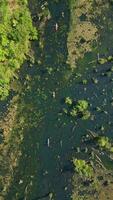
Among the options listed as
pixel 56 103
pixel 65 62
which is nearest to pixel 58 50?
pixel 65 62

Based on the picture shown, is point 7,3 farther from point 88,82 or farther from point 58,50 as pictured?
point 88,82

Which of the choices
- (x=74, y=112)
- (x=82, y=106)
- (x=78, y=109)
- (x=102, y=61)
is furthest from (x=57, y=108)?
(x=102, y=61)

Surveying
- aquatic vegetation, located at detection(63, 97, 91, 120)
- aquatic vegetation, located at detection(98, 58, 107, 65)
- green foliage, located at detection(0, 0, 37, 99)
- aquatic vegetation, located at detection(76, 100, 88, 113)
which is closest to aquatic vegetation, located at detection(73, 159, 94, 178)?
aquatic vegetation, located at detection(63, 97, 91, 120)

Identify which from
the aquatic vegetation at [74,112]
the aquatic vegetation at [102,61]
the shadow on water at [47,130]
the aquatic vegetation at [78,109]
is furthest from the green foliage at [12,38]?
the aquatic vegetation at [102,61]

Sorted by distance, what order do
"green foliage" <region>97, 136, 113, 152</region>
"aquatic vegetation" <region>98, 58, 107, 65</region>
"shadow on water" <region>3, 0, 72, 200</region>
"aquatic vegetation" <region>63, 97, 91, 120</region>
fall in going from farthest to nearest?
"aquatic vegetation" <region>98, 58, 107, 65</region>
"aquatic vegetation" <region>63, 97, 91, 120</region>
"green foliage" <region>97, 136, 113, 152</region>
"shadow on water" <region>3, 0, 72, 200</region>

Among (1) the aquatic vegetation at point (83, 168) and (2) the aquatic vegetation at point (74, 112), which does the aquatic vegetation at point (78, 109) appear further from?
(1) the aquatic vegetation at point (83, 168)

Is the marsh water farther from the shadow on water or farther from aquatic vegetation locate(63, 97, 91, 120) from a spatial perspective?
aquatic vegetation locate(63, 97, 91, 120)

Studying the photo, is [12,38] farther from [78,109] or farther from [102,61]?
[78,109]
